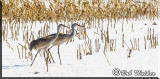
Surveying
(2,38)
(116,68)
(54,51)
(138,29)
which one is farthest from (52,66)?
(138,29)

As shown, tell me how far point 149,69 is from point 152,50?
48.5 inches

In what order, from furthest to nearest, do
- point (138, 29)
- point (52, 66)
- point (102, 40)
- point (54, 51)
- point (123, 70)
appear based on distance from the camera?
point (138, 29) < point (102, 40) < point (54, 51) < point (52, 66) < point (123, 70)

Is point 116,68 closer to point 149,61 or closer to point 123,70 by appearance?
point 123,70

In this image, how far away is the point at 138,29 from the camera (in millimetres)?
7207

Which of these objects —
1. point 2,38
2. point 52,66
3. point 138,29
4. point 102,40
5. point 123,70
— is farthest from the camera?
point 138,29

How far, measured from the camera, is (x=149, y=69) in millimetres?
3926

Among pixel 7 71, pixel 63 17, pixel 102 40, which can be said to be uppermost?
pixel 63 17

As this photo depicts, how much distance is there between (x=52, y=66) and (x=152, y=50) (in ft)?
5.98

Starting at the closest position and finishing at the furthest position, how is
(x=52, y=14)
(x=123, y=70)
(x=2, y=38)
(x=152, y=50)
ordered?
(x=123, y=70), (x=152, y=50), (x=2, y=38), (x=52, y=14)

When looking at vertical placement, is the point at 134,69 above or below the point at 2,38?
below

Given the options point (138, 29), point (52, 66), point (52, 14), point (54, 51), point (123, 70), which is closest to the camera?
point (123, 70)

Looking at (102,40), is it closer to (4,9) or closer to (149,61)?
(149,61)

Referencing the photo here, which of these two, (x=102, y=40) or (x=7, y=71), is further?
(x=102, y=40)

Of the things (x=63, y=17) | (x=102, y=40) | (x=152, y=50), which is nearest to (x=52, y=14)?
(x=63, y=17)
